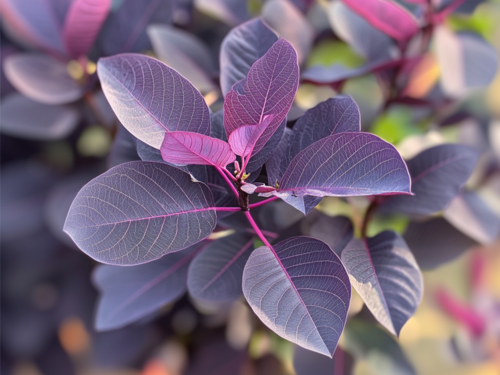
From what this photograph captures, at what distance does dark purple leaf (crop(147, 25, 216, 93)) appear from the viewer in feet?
2.15

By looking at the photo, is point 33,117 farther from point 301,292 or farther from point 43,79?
point 301,292

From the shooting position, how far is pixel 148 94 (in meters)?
0.41

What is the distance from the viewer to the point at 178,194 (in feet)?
1.36

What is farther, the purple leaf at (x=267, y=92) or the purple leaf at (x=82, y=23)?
the purple leaf at (x=82, y=23)

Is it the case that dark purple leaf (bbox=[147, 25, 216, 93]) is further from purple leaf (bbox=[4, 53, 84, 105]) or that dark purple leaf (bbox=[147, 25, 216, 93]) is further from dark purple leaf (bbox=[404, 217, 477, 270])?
dark purple leaf (bbox=[404, 217, 477, 270])

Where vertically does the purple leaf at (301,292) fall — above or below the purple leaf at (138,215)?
below

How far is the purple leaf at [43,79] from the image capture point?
2.40 feet

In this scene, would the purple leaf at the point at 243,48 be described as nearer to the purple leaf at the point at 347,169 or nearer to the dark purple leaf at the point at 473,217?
the purple leaf at the point at 347,169

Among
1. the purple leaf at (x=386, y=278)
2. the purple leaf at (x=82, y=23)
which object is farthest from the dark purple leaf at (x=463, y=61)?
the purple leaf at (x=82, y=23)

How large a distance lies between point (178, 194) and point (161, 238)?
0.05m

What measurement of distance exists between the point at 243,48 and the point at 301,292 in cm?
33

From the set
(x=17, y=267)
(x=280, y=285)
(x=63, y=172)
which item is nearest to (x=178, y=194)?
(x=280, y=285)

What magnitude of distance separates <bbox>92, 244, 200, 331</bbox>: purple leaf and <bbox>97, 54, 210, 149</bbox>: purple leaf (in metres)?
0.26

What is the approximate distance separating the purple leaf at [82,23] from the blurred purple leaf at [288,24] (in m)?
0.29
